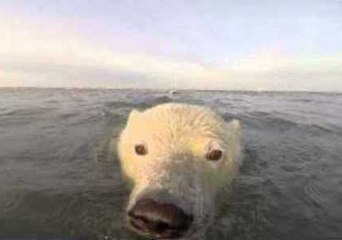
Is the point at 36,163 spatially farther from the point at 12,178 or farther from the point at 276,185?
the point at 276,185

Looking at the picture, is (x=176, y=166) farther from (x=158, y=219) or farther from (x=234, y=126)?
(x=234, y=126)

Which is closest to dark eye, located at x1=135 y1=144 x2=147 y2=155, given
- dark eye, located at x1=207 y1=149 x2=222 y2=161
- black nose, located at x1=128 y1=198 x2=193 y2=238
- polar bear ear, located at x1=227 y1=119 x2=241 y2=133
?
dark eye, located at x1=207 y1=149 x2=222 y2=161

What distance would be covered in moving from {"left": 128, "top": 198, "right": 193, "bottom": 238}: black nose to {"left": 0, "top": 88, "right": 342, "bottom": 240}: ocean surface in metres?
0.67

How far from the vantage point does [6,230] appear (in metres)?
6.29

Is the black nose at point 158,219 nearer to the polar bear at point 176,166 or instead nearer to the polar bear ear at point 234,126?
the polar bear at point 176,166

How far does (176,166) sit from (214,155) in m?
0.95

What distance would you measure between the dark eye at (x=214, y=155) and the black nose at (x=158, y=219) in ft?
6.01

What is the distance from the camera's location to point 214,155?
7.36 metres

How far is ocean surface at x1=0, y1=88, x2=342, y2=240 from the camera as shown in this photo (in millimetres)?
6641

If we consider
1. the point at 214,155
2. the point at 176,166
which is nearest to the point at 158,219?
the point at 176,166

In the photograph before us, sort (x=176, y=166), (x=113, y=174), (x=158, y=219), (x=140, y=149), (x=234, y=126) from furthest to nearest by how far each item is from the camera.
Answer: (x=234, y=126), (x=113, y=174), (x=140, y=149), (x=176, y=166), (x=158, y=219)

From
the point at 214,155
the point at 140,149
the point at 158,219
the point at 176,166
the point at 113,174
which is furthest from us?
the point at 113,174

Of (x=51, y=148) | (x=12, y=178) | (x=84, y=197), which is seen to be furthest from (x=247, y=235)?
(x=51, y=148)

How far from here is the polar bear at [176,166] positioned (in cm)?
540
